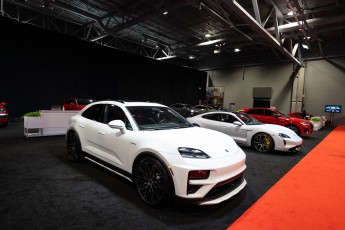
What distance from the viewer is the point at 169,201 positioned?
2.46 metres

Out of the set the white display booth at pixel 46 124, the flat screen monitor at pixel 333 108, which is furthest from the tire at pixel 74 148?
the flat screen monitor at pixel 333 108

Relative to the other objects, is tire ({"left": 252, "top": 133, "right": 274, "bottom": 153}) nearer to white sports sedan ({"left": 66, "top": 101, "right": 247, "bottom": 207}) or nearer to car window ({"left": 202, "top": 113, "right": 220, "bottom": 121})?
car window ({"left": 202, "top": 113, "right": 220, "bottom": 121})

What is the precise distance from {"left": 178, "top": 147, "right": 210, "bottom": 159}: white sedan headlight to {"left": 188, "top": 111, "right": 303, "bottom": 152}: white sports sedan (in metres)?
3.81

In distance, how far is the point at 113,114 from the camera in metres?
3.39

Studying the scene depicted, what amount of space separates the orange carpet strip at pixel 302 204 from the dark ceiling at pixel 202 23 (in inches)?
217

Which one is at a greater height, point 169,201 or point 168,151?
point 168,151

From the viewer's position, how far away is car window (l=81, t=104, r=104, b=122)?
3641 mm

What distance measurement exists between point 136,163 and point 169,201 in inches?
25.9

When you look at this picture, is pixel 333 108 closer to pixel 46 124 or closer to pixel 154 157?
pixel 154 157

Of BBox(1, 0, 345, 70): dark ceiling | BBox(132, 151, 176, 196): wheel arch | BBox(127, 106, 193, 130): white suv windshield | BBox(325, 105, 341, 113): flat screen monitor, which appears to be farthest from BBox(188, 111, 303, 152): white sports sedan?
BBox(325, 105, 341, 113): flat screen monitor

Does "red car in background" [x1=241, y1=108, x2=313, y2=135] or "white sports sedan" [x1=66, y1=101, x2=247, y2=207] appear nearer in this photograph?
"white sports sedan" [x1=66, y1=101, x2=247, y2=207]

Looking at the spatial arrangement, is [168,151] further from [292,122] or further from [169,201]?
[292,122]

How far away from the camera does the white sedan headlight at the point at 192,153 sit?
243 centimetres

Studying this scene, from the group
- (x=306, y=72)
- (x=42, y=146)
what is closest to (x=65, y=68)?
(x=42, y=146)
